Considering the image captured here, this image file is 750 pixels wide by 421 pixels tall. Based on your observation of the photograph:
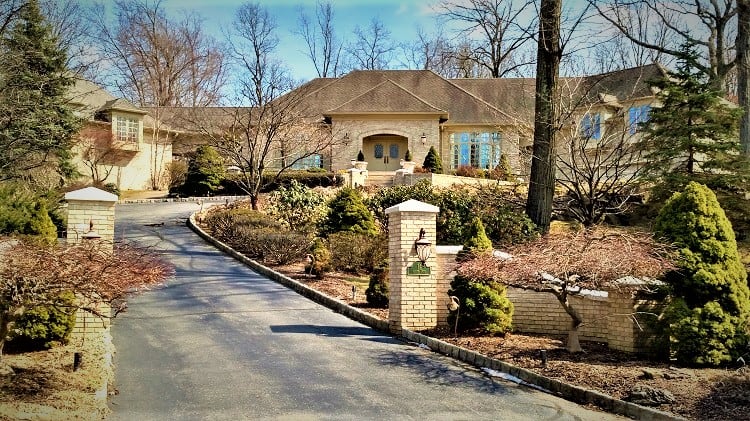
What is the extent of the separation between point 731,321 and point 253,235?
47.5ft

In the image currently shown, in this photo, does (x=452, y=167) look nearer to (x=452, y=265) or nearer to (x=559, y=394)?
(x=452, y=265)

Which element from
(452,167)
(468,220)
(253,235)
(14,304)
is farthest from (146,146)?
(14,304)

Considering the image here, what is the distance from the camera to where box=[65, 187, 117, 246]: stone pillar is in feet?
34.7

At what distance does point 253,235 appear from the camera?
2164cm

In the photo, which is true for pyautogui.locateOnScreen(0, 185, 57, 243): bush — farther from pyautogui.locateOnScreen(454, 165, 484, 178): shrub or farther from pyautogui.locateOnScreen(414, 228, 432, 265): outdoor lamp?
pyautogui.locateOnScreen(454, 165, 484, 178): shrub

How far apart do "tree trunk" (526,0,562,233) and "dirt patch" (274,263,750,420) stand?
21.5 feet

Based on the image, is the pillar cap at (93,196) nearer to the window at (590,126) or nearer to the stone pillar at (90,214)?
the stone pillar at (90,214)

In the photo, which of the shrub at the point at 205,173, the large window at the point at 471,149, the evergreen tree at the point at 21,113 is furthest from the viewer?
the large window at the point at 471,149

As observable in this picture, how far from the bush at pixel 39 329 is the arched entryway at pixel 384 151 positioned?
106ft

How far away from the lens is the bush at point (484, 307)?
40.7ft

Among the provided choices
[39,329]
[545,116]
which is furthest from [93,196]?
[545,116]

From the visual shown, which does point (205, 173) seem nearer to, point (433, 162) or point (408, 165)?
point (408, 165)

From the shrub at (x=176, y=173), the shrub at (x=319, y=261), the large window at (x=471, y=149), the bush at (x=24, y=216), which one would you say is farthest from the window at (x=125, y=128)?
the shrub at (x=319, y=261)

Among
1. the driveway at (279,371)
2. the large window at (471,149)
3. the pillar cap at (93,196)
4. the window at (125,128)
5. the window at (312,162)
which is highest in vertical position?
the window at (125,128)
